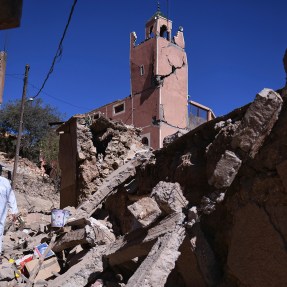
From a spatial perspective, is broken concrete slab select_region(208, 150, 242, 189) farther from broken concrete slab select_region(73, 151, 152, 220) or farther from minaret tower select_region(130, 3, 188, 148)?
minaret tower select_region(130, 3, 188, 148)

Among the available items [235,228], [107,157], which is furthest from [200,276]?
[107,157]

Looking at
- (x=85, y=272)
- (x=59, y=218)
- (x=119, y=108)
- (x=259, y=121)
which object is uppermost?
(x=119, y=108)

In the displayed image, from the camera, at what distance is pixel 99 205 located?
724 centimetres

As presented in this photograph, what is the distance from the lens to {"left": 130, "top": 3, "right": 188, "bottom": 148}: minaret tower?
64.2ft

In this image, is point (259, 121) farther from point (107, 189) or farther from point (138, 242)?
point (107, 189)

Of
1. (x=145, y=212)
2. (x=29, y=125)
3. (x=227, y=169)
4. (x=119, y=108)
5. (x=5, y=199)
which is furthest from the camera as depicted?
(x=29, y=125)

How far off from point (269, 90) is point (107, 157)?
669 cm

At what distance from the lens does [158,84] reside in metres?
19.7

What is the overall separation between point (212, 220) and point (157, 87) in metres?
15.9

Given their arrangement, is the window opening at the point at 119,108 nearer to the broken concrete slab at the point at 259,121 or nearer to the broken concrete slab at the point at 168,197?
the broken concrete slab at the point at 168,197

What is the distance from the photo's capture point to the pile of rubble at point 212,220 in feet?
11.2

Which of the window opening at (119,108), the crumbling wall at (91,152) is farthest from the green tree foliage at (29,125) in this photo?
the crumbling wall at (91,152)

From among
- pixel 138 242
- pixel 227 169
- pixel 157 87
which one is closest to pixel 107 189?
pixel 138 242

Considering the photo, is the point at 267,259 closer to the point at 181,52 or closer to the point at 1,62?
the point at 1,62
